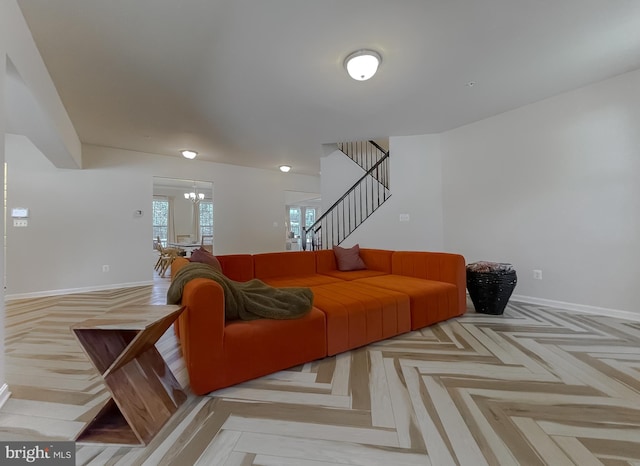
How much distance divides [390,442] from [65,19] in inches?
133

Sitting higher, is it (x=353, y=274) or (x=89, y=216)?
(x=89, y=216)

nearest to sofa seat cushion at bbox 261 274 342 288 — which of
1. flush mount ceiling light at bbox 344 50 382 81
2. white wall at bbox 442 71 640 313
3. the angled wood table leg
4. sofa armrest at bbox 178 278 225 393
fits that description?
sofa armrest at bbox 178 278 225 393

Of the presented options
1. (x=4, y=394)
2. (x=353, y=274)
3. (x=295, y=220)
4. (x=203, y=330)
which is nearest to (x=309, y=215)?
(x=295, y=220)

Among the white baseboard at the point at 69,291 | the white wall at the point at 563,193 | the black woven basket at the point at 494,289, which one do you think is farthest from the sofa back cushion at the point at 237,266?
the white wall at the point at 563,193

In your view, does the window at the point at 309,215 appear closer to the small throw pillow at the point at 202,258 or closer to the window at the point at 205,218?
the window at the point at 205,218

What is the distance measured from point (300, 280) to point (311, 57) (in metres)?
2.26

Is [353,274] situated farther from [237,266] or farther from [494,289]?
[494,289]

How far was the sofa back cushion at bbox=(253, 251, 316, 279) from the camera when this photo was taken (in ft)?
10.2

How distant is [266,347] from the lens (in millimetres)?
1749

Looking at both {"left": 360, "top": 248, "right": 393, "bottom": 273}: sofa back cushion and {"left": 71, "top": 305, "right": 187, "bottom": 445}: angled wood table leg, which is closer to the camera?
{"left": 71, "top": 305, "right": 187, "bottom": 445}: angled wood table leg

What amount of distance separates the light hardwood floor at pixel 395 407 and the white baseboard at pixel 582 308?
56 cm

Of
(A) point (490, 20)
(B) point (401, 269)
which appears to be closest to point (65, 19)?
(A) point (490, 20)

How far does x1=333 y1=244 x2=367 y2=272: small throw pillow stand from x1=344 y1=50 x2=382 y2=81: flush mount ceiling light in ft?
7.10

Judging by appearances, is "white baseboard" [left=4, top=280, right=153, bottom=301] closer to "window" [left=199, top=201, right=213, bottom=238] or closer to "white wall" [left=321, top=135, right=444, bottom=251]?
"white wall" [left=321, top=135, right=444, bottom=251]
